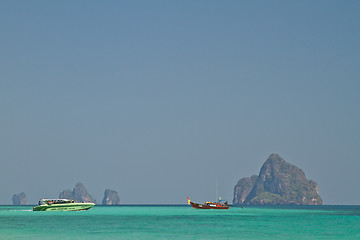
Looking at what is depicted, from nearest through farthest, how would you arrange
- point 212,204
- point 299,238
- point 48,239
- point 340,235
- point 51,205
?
point 48,239 → point 299,238 → point 340,235 → point 51,205 → point 212,204

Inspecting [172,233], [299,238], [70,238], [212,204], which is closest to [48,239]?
[70,238]

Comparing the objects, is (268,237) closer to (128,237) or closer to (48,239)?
(128,237)

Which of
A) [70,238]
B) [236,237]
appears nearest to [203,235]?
[236,237]

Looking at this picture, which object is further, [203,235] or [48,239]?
[203,235]

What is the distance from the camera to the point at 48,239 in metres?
67.9

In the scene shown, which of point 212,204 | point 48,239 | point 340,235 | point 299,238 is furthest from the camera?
point 212,204

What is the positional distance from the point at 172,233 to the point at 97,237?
39.2ft

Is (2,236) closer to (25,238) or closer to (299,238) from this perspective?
(25,238)

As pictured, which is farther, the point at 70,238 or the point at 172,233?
the point at 172,233

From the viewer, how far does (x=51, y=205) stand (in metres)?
153

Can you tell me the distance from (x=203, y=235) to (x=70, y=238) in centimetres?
1799

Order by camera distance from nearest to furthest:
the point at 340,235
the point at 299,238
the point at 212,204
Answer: the point at 299,238
the point at 340,235
the point at 212,204

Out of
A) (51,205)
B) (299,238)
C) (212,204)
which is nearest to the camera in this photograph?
(299,238)

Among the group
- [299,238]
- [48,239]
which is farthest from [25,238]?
[299,238]
